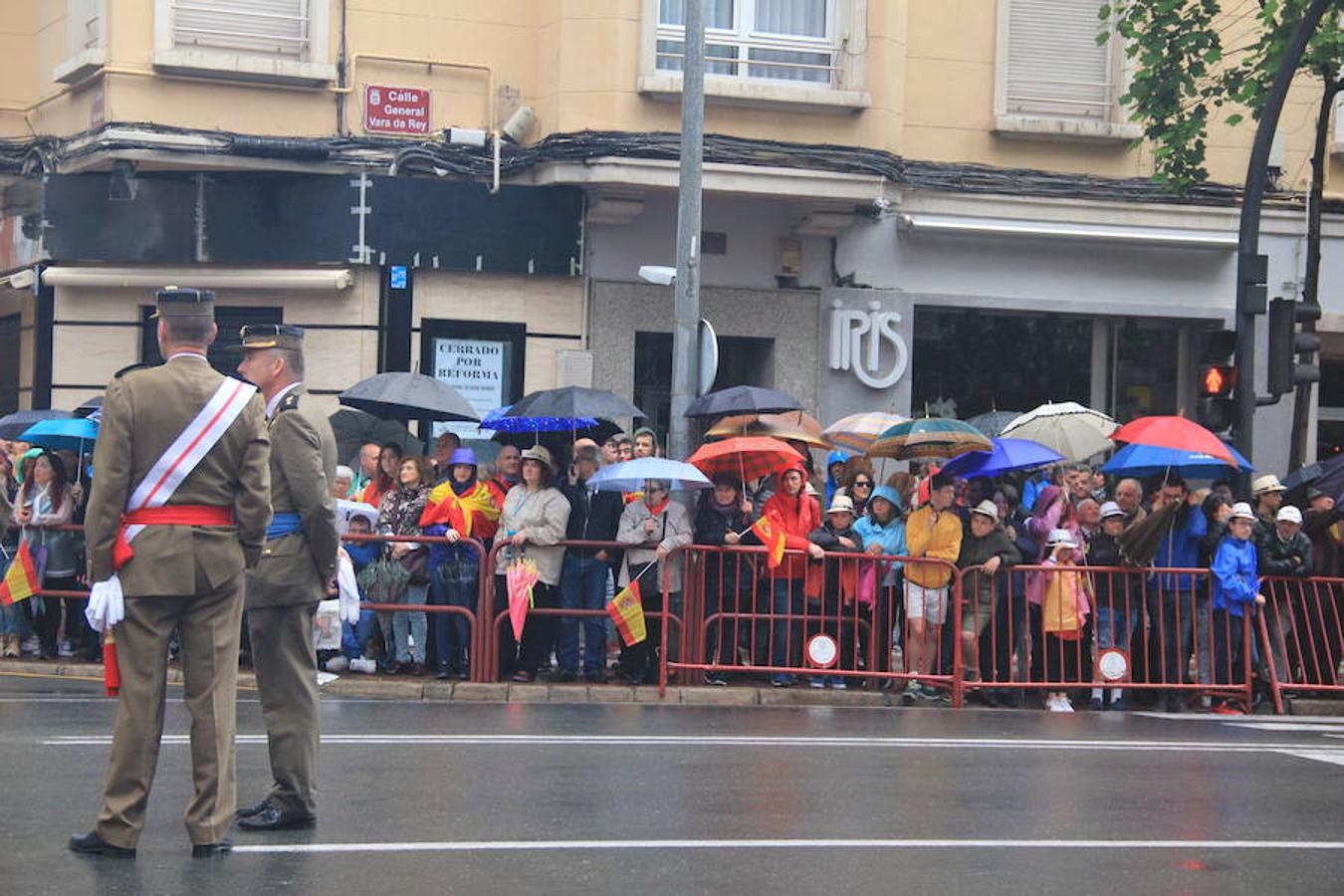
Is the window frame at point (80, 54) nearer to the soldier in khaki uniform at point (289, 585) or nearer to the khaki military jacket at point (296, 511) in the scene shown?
the soldier in khaki uniform at point (289, 585)

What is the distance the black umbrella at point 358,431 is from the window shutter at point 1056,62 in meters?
7.91

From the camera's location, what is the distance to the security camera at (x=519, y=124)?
2075 centimetres

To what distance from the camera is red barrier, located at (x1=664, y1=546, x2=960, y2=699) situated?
15625 mm

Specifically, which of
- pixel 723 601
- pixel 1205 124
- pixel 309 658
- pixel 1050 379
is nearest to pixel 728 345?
pixel 1050 379

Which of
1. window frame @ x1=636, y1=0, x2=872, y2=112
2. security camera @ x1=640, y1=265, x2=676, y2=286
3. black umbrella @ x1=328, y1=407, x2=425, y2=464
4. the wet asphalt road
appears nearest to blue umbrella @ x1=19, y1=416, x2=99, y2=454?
black umbrella @ x1=328, y1=407, x2=425, y2=464

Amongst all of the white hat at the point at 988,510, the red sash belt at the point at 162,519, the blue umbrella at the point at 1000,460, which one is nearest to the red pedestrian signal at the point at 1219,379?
the blue umbrella at the point at 1000,460

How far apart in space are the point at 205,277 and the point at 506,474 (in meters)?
5.87

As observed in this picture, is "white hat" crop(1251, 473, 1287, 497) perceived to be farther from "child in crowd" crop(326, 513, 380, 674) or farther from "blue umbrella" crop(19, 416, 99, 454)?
"blue umbrella" crop(19, 416, 99, 454)

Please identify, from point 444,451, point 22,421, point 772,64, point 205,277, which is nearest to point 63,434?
point 22,421

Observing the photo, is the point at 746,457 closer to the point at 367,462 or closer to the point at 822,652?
the point at 822,652

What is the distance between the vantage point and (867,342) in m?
21.9

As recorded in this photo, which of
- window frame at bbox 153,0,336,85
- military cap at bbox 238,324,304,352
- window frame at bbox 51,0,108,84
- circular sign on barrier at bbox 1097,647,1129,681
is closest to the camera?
military cap at bbox 238,324,304,352

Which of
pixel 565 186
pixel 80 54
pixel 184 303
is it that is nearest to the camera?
pixel 184 303

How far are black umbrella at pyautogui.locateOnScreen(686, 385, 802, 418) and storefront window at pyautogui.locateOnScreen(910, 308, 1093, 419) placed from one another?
18.8 feet
